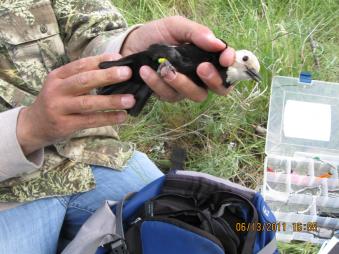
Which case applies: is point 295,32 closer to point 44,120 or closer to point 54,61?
point 54,61

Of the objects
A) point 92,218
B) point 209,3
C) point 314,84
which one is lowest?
point 92,218

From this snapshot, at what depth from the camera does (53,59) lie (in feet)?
3.94

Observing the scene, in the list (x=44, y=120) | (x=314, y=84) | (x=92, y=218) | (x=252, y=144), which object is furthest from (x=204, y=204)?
(x=314, y=84)

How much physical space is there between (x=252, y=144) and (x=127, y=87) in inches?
41.0

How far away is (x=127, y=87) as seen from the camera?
0.93 m

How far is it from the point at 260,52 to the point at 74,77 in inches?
52.0

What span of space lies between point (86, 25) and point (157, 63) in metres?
0.35

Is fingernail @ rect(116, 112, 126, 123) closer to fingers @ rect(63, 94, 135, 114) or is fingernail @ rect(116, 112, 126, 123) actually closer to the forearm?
fingers @ rect(63, 94, 135, 114)

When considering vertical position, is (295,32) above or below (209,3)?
below

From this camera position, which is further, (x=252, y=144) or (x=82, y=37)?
(x=252, y=144)

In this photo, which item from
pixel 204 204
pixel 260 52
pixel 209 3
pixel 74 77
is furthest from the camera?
pixel 209 3

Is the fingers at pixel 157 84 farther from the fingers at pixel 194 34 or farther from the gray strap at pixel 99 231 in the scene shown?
the gray strap at pixel 99 231

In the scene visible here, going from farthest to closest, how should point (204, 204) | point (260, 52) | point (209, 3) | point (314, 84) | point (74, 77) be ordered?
point (209, 3) → point (260, 52) → point (314, 84) → point (204, 204) → point (74, 77)

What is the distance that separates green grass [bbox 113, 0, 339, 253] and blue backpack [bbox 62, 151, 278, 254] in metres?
0.57
